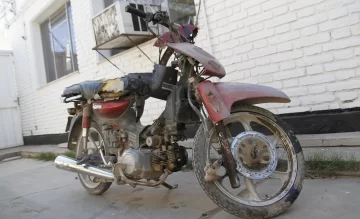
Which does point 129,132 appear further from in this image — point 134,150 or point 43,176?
point 43,176

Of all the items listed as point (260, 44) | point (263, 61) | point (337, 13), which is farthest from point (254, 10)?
point (337, 13)

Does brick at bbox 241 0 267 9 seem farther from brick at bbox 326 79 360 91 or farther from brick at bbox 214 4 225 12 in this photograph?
brick at bbox 326 79 360 91

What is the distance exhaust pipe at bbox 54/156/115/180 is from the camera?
9.20 ft

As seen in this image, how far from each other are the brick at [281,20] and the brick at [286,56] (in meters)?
0.37

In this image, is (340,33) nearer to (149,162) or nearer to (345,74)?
(345,74)

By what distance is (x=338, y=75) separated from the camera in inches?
139

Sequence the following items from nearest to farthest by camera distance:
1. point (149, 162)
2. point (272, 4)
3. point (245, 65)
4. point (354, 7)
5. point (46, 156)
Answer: point (149, 162) → point (354, 7) → point (272, 4) → point (245, 65) → point (46, 156)

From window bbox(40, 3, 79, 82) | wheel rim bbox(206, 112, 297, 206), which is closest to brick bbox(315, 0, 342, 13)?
wheel rim bbox(206, 112, 297, 206)

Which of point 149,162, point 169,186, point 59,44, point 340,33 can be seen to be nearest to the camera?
point 149,162

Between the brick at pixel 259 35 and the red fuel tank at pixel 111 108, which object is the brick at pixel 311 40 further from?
the red fuel tank at pixel 111 108

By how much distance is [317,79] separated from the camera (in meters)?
3.69

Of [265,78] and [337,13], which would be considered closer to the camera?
[337,13]

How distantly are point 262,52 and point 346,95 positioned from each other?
1.12m

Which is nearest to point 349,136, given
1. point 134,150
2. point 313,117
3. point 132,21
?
point 313,117
